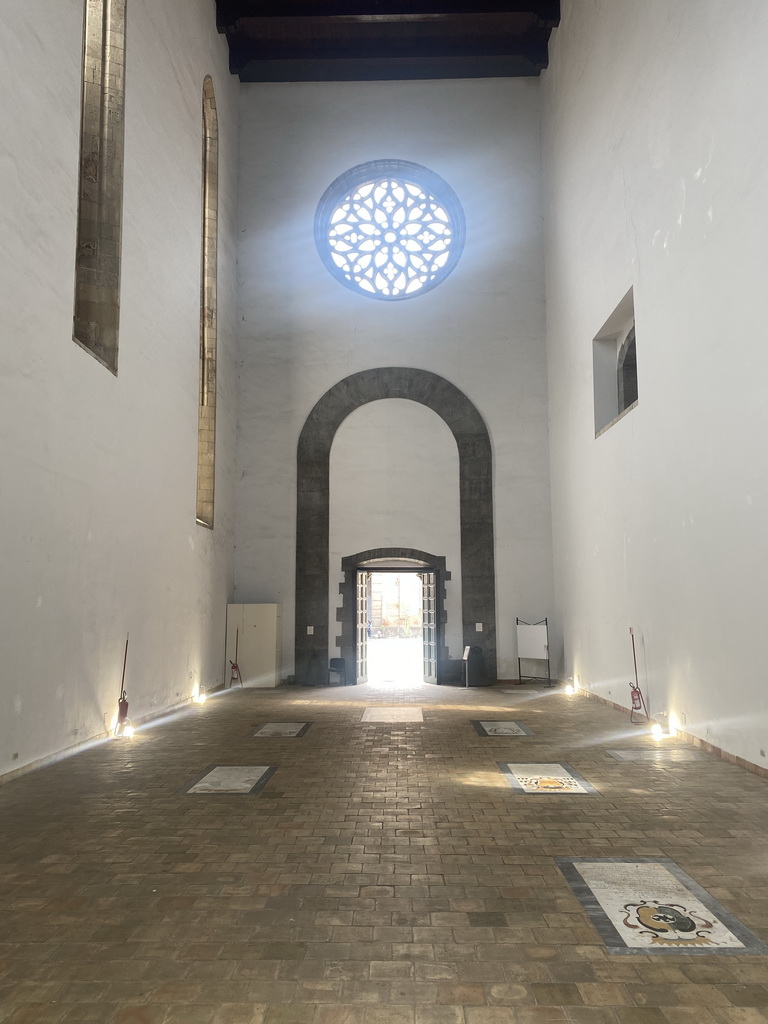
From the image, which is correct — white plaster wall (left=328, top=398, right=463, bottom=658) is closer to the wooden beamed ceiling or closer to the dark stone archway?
the dark stone archway

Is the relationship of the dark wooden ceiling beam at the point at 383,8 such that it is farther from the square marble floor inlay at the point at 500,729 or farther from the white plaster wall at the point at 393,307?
the square marble floor inlay at the point at 500,729

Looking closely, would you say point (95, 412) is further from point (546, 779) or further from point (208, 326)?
point (208, 326)

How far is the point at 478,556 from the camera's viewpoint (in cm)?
1297

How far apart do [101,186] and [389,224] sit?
25.2 feet

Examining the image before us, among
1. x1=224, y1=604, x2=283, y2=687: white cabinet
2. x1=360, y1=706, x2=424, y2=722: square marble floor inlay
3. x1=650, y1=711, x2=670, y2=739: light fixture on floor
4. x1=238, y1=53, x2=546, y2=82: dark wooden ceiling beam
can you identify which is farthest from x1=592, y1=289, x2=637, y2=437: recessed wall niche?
x1=238, y1=53, x2=546, y2=82: dark wooden ceiling beam

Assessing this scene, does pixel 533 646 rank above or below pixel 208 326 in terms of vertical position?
below

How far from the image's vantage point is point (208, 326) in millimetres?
11617

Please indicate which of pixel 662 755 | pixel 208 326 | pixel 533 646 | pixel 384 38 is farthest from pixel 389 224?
pixel 662 755

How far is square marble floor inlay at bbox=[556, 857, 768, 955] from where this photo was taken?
2.63 meters

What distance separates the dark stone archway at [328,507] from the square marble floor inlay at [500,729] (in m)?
4.68

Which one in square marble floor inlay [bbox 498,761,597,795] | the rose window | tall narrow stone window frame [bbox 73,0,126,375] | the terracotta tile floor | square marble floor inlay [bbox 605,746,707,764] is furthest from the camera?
the rose window

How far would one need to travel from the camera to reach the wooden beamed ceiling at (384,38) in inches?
496

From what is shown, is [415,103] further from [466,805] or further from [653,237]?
[466,805]

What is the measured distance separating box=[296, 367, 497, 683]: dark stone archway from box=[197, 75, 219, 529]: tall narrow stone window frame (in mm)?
2087
